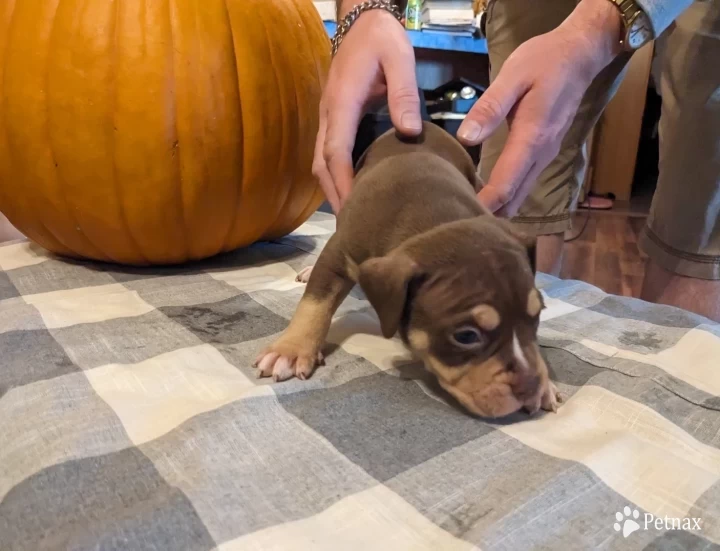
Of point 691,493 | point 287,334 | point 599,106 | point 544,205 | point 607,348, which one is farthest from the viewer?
point 544,205

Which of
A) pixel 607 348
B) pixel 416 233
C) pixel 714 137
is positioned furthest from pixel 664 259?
pixel 416 233

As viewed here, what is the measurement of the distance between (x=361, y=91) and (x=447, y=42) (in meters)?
3.01

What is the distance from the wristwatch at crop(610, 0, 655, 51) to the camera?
1.34 meters

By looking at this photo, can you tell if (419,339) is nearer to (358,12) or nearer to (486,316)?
(486,316)

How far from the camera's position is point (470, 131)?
1323mm

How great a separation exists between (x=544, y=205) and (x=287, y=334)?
127 cm

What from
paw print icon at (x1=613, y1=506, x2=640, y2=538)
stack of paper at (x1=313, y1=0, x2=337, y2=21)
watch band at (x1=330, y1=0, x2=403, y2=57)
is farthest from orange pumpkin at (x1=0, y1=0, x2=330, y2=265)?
stack of paper at (x1=313, y1=0, x2=337, y2=21)

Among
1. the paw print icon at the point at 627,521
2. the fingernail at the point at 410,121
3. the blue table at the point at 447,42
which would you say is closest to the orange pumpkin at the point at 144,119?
the fingernail at the point at 410,121

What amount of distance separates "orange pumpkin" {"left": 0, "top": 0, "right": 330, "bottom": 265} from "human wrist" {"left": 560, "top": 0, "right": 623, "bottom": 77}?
30.4 inches

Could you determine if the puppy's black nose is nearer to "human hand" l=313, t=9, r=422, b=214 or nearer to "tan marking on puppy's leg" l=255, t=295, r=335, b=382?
"tan marking on puppy's leg" l=255, t=295, r=335, b=382

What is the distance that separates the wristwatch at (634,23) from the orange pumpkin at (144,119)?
0.86 meters

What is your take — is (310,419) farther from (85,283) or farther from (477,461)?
(85,283)

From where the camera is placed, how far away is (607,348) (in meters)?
1.32

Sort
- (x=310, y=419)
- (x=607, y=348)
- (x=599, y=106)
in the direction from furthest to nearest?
(x=599, y=106)
(x=607, y=348)
(x=310, y=419)
